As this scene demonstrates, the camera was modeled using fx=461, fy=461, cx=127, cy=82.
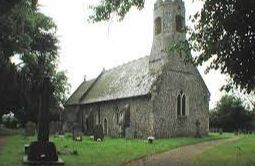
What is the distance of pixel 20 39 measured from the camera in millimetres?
30141

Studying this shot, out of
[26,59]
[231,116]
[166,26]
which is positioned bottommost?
[231,116]

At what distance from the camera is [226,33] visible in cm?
1670

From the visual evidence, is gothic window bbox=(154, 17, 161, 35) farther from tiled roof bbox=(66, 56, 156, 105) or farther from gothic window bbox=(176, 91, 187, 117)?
gothic window bbox=(176, 91, 187, 117)

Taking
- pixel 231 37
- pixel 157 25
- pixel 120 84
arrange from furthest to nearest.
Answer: pixel 120 84, pixel 157 25, pixel 231 37

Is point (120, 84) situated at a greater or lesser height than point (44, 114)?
greater

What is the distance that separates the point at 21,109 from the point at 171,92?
1773 cm

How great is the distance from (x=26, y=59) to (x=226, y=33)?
2410cm

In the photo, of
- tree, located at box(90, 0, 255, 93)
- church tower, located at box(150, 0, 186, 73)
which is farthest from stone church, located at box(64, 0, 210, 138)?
tree, located at box(90, 0, 255, 93)

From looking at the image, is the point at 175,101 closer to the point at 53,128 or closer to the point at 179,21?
the point at 179,21

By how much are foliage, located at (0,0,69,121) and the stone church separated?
656 cm

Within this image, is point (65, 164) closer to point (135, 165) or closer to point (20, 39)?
point (135, 165)

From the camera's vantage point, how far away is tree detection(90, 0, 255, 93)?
15.8m

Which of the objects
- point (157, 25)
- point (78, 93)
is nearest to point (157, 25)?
point (157, 25)

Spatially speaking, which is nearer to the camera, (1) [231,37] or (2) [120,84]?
(1) [231,37]
